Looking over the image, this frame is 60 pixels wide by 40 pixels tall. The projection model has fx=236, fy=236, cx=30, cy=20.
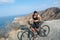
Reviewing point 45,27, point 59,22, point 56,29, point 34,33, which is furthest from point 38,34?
point 59,22

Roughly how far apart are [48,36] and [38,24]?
325 centimetres

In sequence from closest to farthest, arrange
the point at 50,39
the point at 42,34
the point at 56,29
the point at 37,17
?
the point at 37,17 → the point at 42,34 → the point at 50,39 → the point at 56,29

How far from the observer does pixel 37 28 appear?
51.6 feet

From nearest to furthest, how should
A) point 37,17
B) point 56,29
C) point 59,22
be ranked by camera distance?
point 37,17, point 56,29, point 59,22

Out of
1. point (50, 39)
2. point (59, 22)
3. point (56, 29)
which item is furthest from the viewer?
point (59, 22)

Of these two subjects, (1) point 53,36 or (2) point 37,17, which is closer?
(2) point 37,17

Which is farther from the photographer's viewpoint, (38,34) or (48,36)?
(48,36)

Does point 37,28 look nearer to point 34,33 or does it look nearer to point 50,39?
point 34,33

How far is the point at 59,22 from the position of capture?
22375 millimetres

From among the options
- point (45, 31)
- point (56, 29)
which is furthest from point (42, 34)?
point (56, 29)

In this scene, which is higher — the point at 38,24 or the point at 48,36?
the point at 38,24

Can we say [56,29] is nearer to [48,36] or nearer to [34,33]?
[48,36]

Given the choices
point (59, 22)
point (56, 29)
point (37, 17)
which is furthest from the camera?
point (59, 22)

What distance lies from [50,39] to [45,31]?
5.93 ft
